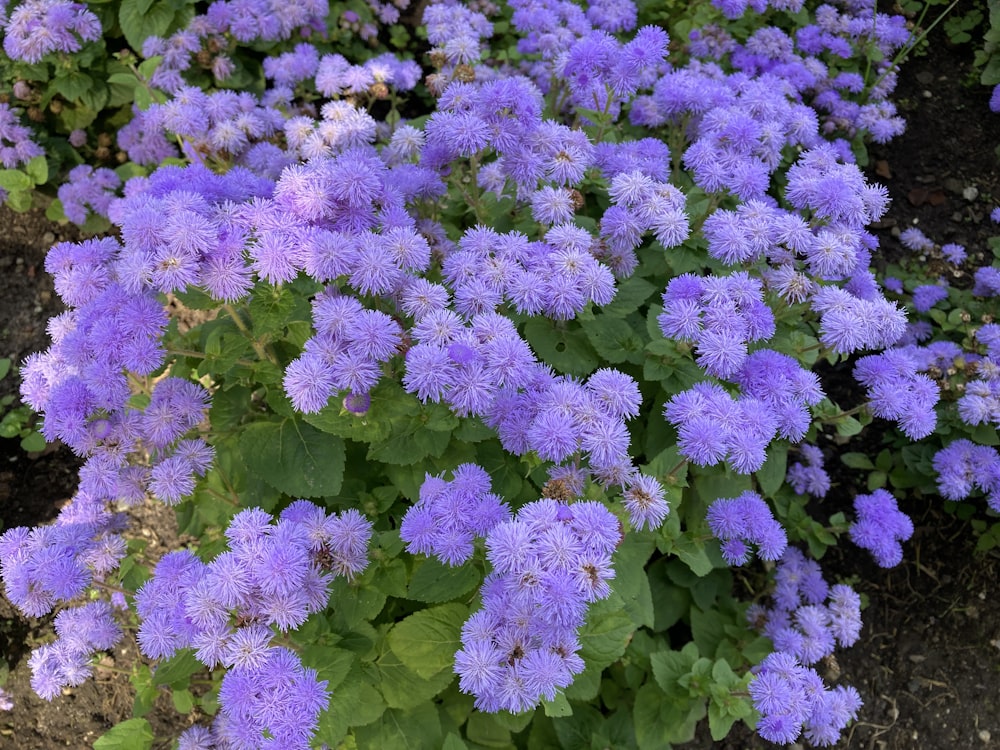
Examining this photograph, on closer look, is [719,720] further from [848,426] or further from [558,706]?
[848,426]

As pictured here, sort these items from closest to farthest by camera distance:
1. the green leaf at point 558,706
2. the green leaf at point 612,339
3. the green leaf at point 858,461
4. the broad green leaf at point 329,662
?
the green leaf at point 558,706 → the broad green leaf at point 329,662 → the green leaf at point 612,339 → the green leaf at point 858,461

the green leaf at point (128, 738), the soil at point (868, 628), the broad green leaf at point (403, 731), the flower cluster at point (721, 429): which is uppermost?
the flower cluster at point (721, 429)

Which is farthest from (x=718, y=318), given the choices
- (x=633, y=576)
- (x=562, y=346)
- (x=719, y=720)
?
(x=719, y=720)

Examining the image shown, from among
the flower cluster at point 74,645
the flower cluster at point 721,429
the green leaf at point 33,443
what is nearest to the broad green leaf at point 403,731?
the flower cluster at point 74,645

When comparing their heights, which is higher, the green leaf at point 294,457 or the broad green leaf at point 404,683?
the green leaf at point 294,457

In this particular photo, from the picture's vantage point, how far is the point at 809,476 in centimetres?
386

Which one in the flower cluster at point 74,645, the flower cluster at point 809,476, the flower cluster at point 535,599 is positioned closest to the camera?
the flower cluster at point 535,599

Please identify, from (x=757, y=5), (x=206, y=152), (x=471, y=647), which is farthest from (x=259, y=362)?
(x=757, y=5)

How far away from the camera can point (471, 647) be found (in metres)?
1.99

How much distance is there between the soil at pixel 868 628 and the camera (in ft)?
11.5

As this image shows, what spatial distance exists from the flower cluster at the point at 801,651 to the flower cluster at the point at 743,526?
43 cm

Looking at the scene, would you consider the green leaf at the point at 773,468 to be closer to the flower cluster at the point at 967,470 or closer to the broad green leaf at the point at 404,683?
the flower cluster at the point at 967,470

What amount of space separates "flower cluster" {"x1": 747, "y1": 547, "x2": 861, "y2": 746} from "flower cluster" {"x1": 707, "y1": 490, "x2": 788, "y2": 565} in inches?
17.0

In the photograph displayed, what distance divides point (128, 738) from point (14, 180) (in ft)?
10.9
